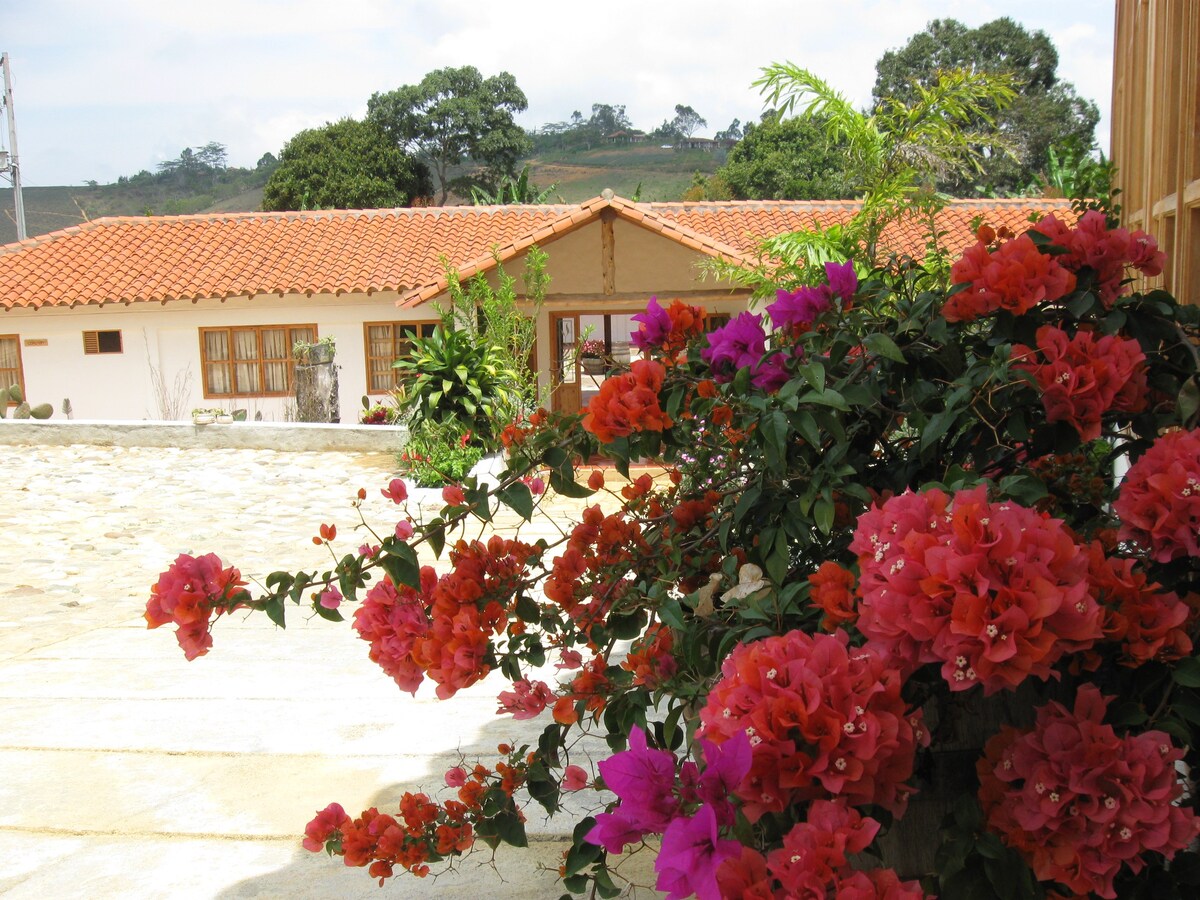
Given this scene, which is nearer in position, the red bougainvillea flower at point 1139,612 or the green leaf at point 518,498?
the red bougainvillea flower at point 1139,612

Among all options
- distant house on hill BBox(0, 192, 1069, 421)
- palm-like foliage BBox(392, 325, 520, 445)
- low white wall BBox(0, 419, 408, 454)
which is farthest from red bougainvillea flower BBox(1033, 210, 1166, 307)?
distant house on hill BBox(0, 192, 1069, 421)

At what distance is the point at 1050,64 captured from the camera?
119ft

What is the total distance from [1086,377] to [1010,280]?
20cm

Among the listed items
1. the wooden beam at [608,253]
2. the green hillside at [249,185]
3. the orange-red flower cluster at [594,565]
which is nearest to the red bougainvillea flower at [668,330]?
the orange-red flower cluster at [594,565]

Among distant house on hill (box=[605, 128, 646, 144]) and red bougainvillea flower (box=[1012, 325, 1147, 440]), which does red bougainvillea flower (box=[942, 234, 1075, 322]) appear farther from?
distant house on hill (box=[605, 128, 646, 144])

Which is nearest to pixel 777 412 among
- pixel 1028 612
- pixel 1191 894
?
pixel 1028 612

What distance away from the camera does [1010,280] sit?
1.51m

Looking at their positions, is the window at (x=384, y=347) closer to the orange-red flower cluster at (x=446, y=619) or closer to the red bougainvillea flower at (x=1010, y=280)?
the orange-red flower cluster at (x=446, y=619)

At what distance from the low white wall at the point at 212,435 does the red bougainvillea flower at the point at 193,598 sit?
440 inches

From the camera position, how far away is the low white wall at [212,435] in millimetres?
13227

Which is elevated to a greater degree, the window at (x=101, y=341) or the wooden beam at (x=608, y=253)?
the wooden beam at (x=608, y=253)

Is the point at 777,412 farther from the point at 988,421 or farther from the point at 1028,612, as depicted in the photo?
the point at 1028,612

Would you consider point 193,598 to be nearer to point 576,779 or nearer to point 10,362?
point 576,779

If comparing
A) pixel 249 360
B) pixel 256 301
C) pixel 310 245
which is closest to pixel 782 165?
pixel 310 245
